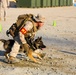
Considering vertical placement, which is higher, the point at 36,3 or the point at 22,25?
the point at 22,25

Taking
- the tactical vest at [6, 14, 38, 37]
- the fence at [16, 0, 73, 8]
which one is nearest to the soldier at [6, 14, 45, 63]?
the tactical vest at [6, 14, 38, 37]

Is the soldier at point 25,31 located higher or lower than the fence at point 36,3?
higher

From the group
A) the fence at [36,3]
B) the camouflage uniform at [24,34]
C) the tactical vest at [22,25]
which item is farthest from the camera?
the fence at [36,3]

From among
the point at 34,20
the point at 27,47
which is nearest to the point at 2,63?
the point at 27,47

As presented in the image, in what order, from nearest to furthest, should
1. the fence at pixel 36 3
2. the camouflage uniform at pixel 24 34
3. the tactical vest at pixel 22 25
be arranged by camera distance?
1. the camouflage uniform at pixel 24 34
2. the tactical vest at pixel 22 25
3. the fence at pixel 36 3

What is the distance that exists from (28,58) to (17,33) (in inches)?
32.3

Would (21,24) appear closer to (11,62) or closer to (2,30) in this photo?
(11,62)

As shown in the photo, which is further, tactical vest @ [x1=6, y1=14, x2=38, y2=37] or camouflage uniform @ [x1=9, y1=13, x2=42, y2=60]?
tactical vest @ [x1=6, y1=14, x2=38, y2=37]

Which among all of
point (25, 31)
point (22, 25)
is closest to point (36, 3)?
point (22, 25)

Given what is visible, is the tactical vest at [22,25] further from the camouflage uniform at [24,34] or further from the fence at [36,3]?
the fence at [36,3]

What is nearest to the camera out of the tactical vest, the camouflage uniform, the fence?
the camouflage uniform

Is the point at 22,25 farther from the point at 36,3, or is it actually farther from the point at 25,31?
the point at 36,3

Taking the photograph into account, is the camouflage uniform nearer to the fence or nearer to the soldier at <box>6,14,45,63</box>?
the soldier at <box>6,14,45,63</box>

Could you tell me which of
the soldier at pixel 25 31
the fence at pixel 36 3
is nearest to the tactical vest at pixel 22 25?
the soldier at pixel 25 31
